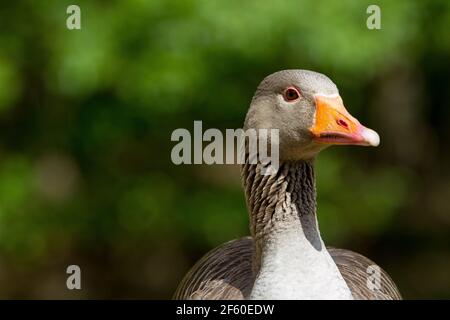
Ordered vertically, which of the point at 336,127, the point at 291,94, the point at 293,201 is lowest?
the point at 293,201

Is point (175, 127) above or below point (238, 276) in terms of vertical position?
above

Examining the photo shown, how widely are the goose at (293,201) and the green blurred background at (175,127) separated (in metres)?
3.11

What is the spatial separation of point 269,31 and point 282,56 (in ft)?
1.80

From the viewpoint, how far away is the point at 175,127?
836cm

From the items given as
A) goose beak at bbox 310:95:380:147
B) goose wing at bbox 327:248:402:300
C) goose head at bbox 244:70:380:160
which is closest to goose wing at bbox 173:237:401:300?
goose wing at bbox 327:248:402:300

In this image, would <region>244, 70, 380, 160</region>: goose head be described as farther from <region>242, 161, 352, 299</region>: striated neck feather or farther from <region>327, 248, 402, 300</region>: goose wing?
<region>327, 248, 402, 300</region>: goose wing

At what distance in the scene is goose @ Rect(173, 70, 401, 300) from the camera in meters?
3.90

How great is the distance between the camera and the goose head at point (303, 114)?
396 cm

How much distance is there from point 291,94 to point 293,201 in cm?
54

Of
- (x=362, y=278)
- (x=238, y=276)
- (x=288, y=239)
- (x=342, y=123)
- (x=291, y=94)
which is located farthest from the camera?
(x=362, y=278)

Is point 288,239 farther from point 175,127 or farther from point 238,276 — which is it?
point 175,127

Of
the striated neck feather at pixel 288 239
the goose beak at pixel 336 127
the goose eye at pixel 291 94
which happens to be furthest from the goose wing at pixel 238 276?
the goose eye at pixel 291 94

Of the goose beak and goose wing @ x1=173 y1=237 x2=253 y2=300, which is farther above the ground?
the goose beak

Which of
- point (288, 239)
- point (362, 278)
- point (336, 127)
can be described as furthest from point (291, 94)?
point (362, 278)
